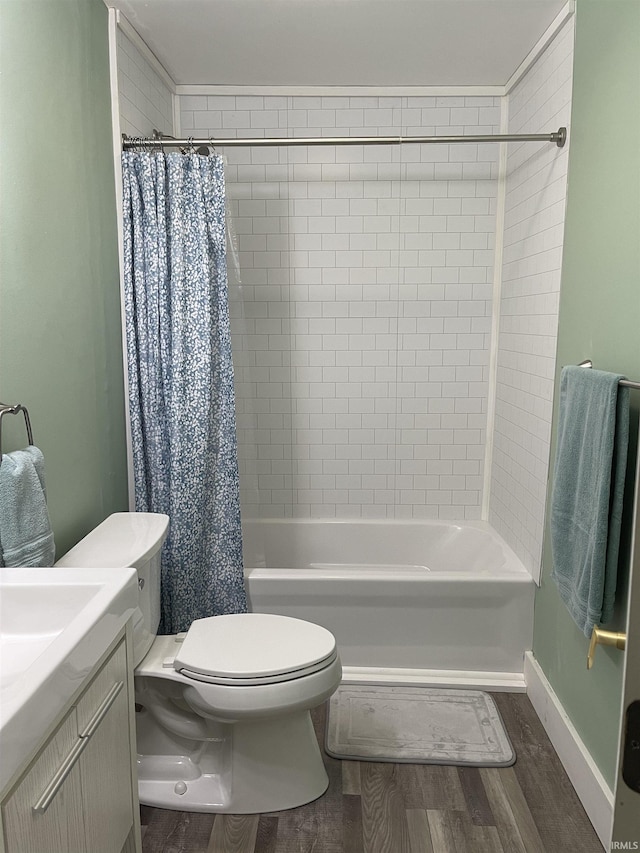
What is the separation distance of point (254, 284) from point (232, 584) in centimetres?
149

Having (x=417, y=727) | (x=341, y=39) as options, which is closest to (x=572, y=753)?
(x=417, y=727)

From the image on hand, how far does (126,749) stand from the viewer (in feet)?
5.06

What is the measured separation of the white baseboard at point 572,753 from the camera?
1853 millimetres

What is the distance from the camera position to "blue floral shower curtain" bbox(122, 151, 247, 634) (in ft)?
7.81

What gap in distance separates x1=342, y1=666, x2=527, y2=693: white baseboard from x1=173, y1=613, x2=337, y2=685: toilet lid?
28.6 inches

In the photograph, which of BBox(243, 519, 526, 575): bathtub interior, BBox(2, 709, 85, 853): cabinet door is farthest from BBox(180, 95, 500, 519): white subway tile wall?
BBox(2, 709, 85, 853): cabinet door

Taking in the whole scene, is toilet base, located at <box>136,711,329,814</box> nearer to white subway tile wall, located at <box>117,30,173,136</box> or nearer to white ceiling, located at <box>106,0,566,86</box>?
white subway tile wall, located at <box>117,30,173,136</box>

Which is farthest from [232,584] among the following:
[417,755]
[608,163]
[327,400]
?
[608,163]

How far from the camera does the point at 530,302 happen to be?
2.72 m

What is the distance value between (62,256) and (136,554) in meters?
0.89

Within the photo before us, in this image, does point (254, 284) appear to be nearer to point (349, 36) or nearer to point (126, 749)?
point (349, 36)

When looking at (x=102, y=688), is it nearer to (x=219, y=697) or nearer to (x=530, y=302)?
(x=219, y=697)

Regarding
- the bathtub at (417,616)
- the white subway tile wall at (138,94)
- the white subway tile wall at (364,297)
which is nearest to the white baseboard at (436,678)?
the bathtub at (417,616)

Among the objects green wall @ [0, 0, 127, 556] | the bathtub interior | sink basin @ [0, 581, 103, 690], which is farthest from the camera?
the bathtub interior
